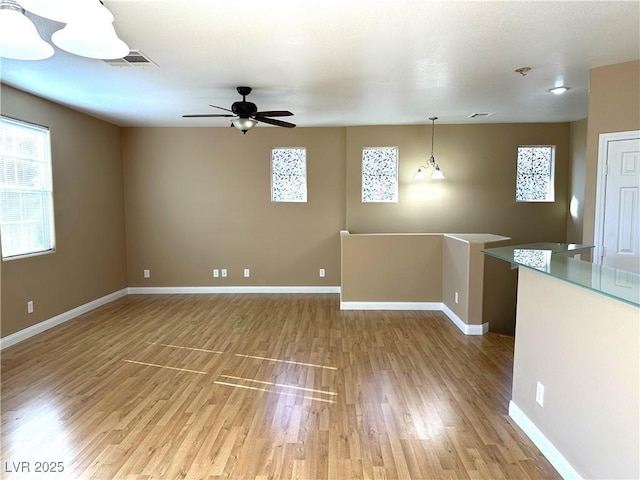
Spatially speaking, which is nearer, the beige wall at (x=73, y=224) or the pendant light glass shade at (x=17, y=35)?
the pendant light glass shade at (x=17, y=35)

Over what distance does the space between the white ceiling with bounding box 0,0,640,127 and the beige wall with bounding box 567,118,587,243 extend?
967 mm

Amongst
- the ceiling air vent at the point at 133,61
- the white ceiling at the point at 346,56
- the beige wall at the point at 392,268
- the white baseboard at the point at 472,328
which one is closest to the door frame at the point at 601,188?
the white ceiling at the point at 346,56

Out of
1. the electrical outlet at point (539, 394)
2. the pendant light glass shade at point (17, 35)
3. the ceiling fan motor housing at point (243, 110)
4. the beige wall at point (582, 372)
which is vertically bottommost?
the electrical outlet at point (539, 394)

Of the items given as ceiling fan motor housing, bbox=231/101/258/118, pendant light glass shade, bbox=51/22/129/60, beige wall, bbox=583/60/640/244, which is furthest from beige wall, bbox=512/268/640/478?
ceiling fan motor housing, bbox=231/101/258/118

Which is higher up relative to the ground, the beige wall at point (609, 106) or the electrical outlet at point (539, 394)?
the beige wall at point (609, 106)

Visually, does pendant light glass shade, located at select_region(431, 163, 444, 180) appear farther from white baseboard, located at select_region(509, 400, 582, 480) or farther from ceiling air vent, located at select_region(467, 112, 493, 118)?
white baseboard, located at select_region(509, 400, 582, 480)

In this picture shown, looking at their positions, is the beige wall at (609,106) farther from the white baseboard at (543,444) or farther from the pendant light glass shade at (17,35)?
the pendant light glass shade at (17,35)

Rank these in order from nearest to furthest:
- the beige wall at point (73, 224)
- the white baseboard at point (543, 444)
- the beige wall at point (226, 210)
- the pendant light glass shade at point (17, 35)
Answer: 1. the pendant light glass shade at point (17, 35)
2. the white baseboard at point (543, 444)
3. the beige wall at point (73, 224)
4. the beige wall at point (226, 210)

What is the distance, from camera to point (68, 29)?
5.14ft

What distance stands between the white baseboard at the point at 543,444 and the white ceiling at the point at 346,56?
2655 millimetres

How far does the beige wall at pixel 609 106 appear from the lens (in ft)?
10.6

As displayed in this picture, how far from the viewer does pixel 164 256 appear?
20.5ft

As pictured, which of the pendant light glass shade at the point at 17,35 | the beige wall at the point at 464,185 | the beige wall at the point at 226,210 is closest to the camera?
the pendant light glass shade at the point at 17,35

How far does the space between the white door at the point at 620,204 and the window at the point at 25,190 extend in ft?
19.9
